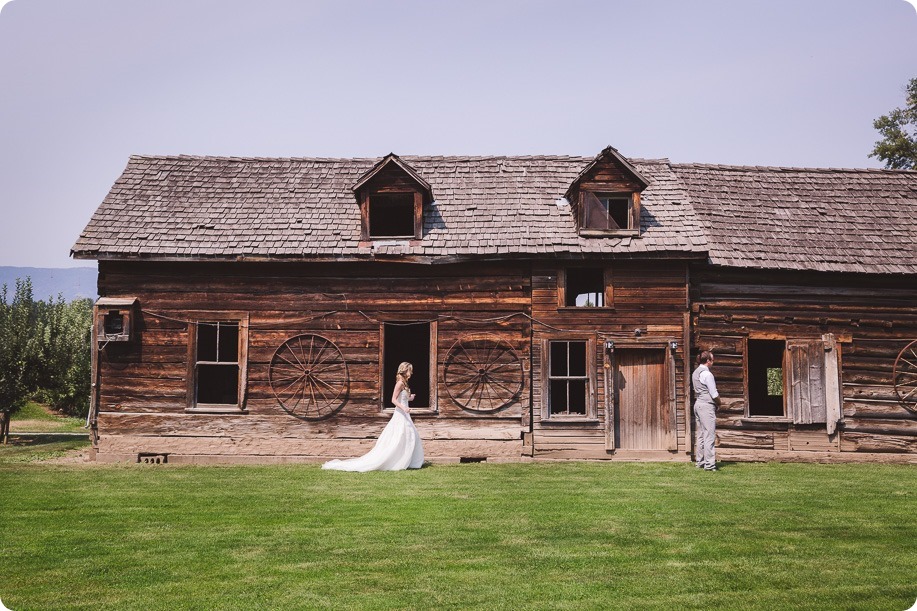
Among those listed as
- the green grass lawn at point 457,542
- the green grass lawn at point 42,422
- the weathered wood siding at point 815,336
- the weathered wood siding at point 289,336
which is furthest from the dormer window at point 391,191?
the green grass lawn at point 42,422

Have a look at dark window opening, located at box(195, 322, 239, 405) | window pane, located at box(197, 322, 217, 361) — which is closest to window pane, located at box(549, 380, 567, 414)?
window pane, located at box(197, 322, 217, 361)

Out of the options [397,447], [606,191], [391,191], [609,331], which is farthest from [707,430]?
[391,191]

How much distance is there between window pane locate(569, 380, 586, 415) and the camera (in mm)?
18969

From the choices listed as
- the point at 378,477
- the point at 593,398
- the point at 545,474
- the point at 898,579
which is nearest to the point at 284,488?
the point at 378,477

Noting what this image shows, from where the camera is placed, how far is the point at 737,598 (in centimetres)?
676

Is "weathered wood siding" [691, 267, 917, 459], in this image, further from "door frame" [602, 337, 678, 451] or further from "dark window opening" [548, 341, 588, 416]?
"dark window opening" [548, 341, 588, 416]

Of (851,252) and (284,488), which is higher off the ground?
(851,252)

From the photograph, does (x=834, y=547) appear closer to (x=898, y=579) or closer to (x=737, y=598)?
(x=898, y=579)

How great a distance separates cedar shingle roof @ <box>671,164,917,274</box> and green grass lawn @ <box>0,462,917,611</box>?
207 inches

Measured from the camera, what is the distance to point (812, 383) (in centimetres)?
1648

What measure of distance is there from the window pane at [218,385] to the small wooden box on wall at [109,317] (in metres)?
5.26

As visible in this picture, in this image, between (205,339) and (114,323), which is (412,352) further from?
(114,323)

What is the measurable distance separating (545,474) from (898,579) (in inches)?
276

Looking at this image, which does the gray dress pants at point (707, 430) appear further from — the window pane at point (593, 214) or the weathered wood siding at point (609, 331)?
the window pane at point (593, 214)
